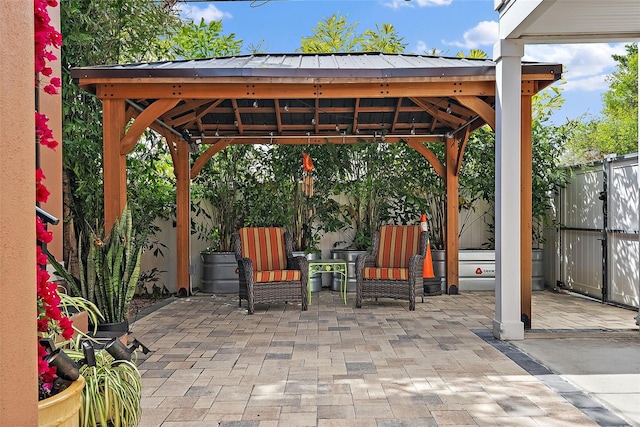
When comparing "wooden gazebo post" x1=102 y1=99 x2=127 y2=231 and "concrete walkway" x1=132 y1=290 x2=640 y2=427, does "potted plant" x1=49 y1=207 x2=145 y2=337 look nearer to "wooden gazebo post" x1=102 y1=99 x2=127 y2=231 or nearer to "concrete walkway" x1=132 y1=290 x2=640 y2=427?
"concrete walkway" x1=132 y1=290 x2=640 y2=427

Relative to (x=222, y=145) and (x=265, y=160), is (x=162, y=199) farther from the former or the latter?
(x=265, y=160)

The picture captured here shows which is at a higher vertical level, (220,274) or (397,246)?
(397,246)

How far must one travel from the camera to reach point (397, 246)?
755cm

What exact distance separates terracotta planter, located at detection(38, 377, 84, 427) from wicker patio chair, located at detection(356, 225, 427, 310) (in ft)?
17.5

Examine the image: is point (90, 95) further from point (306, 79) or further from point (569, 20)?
point (569, 20)

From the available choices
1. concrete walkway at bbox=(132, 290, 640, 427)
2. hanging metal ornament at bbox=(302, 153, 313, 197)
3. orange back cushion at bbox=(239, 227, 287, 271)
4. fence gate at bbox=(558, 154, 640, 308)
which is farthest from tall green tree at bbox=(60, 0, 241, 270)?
fence gate at bbox=(558, 154, 640, 308)

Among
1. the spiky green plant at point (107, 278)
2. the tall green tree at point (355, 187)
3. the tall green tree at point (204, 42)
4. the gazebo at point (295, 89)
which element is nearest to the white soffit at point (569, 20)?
the gazebo at point (295, 89)

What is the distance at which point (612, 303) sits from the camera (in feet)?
23.9

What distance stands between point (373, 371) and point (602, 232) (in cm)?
479

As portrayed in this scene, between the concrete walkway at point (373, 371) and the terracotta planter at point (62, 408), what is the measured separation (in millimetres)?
1192

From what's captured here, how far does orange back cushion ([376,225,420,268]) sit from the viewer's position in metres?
7.50

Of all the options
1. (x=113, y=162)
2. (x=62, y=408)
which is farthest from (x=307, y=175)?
(x=62, y=408)

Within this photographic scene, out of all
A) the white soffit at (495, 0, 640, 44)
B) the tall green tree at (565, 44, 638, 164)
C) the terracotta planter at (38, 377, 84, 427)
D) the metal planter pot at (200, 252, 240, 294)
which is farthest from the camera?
the tall green tree at (565, 44, 638, 164)

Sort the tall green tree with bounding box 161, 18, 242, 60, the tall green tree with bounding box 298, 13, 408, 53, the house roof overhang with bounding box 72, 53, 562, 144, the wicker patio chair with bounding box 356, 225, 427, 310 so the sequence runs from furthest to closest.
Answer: the tall green tree with bounding box 298, 13, 408, 53
the tall green tree with bounding box 161, 18, 242, 60
the wicker patio chair with bounding box 356, 225, 427, 310
the house roof overhang with bounding box 72, 53, 562, 144
